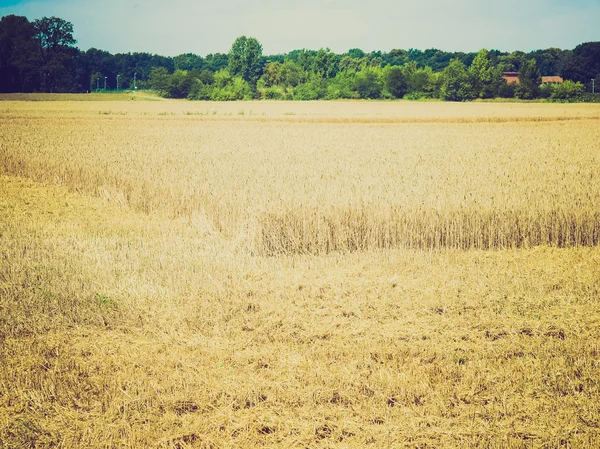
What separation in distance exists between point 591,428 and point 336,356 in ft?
7.55

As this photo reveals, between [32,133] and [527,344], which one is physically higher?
[32,133]

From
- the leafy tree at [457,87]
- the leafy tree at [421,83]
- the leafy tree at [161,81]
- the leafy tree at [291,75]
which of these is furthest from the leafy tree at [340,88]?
the leafy tree at [161,81]

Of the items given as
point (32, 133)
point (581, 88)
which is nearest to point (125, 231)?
point (32, 133)

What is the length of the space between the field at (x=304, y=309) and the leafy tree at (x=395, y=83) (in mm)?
88561

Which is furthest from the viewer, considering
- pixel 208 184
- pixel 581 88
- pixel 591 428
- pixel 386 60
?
pixel 386 60

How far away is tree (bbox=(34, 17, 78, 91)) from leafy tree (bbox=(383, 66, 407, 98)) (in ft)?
203

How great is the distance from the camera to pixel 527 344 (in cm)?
568

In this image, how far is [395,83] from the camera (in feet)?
328

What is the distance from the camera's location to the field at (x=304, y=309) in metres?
4.38

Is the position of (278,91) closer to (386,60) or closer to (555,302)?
(386,60)

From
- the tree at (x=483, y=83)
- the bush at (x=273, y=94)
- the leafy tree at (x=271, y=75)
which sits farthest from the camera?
the leafy tree at (x=271, y=75)

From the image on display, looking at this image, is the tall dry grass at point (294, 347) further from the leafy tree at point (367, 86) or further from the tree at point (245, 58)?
the tree at point (245, 58)

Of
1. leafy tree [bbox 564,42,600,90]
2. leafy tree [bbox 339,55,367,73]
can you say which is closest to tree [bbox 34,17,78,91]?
leafy tree [bbox 339,55,367,73]

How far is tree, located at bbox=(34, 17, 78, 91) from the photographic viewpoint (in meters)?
102
